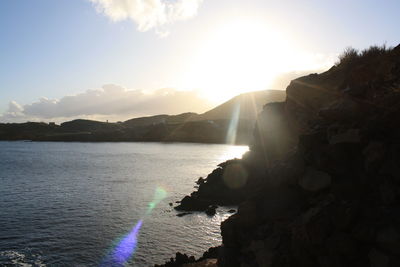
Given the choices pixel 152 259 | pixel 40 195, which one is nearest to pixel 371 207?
pixel 152 259

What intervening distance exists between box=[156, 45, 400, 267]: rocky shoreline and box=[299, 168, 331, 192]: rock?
44 millimetres

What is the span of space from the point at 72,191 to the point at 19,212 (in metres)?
16.1

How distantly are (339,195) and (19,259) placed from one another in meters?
26.6

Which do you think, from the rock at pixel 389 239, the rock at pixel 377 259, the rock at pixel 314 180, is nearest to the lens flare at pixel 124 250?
the rock at pixel 314 180

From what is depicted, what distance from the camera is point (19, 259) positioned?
29062 mm

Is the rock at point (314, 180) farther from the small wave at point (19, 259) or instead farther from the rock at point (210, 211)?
the rock at point (210, 211)

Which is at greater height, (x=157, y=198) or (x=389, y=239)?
(x=389, y=239)

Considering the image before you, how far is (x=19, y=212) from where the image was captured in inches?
1727

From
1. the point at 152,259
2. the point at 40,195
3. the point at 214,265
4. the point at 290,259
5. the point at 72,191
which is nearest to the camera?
the point at 290,259

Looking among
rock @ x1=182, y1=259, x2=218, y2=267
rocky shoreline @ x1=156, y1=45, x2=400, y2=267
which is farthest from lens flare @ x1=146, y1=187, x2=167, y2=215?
rocky shoreline @ x1=156, y1=45, x2=400, y2=267

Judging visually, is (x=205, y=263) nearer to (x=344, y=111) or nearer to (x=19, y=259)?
(x=344, y=111)

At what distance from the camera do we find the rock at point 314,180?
50.3 ft

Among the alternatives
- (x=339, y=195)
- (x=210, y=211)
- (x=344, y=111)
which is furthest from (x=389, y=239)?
(x=210, y=211)

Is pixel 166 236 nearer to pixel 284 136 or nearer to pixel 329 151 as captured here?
pixel 284 136
